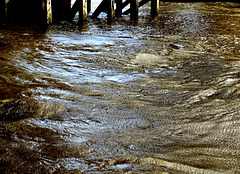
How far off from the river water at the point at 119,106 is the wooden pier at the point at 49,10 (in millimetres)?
2083

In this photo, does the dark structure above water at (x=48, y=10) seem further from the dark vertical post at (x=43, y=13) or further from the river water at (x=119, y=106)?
the river water at (x=119, y=106)

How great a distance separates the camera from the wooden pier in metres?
8.12

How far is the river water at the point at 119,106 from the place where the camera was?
7.13ft

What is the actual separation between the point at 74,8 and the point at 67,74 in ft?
19.0

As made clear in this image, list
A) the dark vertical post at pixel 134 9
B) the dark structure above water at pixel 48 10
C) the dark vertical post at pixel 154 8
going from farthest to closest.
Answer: the dark vertical post at pixel 154 8
the dark vertical post at pixel 134 9
the dark structure above water at pixel 48 10

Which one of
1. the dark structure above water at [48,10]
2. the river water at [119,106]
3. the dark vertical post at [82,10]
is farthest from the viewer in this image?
the dark vertical post at [82,10]

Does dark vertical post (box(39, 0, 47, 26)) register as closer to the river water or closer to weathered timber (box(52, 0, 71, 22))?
weathered timber (box(52, 0, 71, 22))

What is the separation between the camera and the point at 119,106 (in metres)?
3.18

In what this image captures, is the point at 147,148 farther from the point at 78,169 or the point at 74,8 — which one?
the point at 74,8

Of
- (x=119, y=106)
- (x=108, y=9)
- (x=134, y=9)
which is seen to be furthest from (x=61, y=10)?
(x=119, y=106)

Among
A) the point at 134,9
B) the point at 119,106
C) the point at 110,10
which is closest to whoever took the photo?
the point at 119,106

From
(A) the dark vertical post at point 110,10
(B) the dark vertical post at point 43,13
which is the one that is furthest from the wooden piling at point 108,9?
(B) the dark vertical post at point 43,13

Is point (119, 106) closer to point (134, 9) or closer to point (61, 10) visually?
point (134, 9)

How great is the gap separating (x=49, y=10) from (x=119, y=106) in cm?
595
